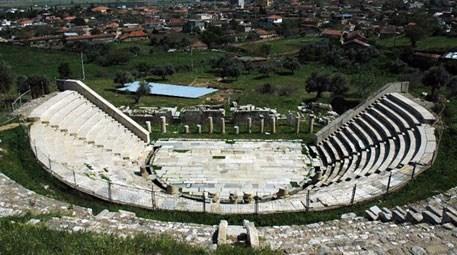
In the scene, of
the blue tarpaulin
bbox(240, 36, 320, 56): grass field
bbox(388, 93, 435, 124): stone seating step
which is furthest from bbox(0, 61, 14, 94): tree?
bbox(240, 36, 320, 56): grass field

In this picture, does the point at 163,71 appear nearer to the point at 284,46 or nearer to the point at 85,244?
the point at 284,46

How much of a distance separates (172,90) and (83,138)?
23.0 metres

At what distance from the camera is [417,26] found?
232 feet

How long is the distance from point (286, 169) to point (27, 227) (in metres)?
12.8

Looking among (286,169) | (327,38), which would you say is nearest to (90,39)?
(327,38)

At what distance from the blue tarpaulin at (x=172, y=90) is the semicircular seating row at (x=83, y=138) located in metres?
17.4

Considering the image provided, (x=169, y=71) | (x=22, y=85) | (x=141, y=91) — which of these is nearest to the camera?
(x=141, y=91)

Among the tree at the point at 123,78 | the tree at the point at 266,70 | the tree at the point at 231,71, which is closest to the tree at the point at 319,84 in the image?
the tree at the point at 231,71

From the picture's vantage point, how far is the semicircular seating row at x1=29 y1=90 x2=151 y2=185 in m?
16.8

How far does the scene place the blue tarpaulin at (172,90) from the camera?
39.9 m

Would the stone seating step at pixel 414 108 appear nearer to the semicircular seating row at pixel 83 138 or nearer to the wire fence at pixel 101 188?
the wire fence at pixel 101 188

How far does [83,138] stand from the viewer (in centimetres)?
1936

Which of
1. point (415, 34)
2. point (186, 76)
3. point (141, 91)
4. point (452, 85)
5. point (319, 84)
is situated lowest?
point (186, 76)

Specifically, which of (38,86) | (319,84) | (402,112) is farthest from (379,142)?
(38,86)
